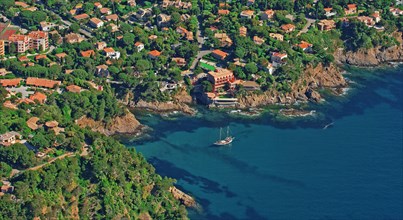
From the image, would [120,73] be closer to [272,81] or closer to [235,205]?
[272,81]

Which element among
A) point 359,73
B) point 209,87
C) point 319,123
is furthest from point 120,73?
point 359,73

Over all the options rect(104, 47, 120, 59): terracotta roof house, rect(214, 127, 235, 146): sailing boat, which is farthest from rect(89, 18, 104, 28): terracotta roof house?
rect(214, 127, 235, 146): sailing boat

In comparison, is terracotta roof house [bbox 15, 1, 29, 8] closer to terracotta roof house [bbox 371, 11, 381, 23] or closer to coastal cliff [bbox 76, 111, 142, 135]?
coastal cliff [bbox 76, 111, 142, 135]

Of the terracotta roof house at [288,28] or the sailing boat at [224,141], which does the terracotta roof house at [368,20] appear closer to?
the terracotta roof house at [288,28]

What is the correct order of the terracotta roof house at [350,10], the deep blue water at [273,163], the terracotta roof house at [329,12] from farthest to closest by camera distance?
the terracotta roof house at [350,10], the terracotta roof house at [329,12], the deep blue water at [273,163]

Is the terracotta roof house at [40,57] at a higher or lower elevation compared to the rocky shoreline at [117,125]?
higher

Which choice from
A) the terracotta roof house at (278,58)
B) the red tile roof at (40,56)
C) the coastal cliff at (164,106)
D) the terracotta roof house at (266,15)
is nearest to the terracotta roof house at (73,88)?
the coastal cliff at (164,106)

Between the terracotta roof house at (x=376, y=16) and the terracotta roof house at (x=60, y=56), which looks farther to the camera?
the terracotta roof house at (x=376, y=16)
